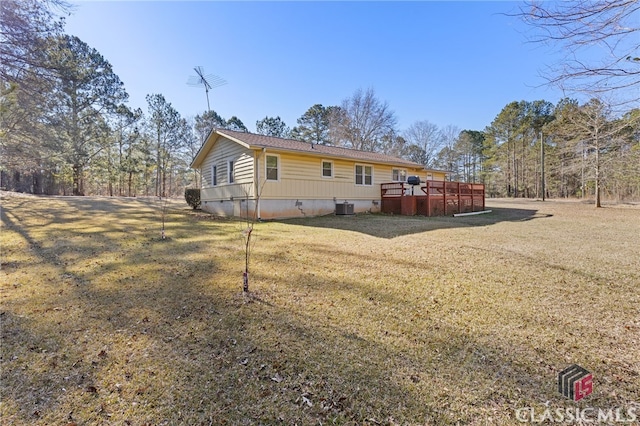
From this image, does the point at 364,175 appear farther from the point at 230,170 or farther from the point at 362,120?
the point at 362,120

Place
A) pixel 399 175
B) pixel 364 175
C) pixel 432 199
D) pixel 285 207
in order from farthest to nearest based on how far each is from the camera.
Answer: pixel 399 175, pixel 364 175, pixel 432 199, pixel 285 207

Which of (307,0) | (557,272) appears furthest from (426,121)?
(557,272)

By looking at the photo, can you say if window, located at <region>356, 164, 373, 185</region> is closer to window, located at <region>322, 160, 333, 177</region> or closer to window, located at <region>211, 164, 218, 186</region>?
window, located at <region>322, 160, 333, 177</region>

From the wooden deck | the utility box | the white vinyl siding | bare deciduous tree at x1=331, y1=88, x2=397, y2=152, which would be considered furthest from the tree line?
the utility box

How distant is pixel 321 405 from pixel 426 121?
43.5 metres

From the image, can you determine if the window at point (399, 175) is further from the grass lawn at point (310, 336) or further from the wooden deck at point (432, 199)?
the grass lawn at point (310, 336)

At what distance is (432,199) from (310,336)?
1323 cm

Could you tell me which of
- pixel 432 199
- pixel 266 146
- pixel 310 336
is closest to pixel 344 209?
pixel 432 199

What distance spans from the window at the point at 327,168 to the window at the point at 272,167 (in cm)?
263

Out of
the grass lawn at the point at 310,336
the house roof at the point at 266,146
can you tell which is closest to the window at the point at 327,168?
the house roof at the point at 266,146

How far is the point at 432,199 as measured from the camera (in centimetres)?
1469

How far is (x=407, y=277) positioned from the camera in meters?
4.75

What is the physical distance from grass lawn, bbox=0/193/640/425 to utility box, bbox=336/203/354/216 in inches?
307

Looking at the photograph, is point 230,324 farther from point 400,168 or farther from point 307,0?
point 400,168
